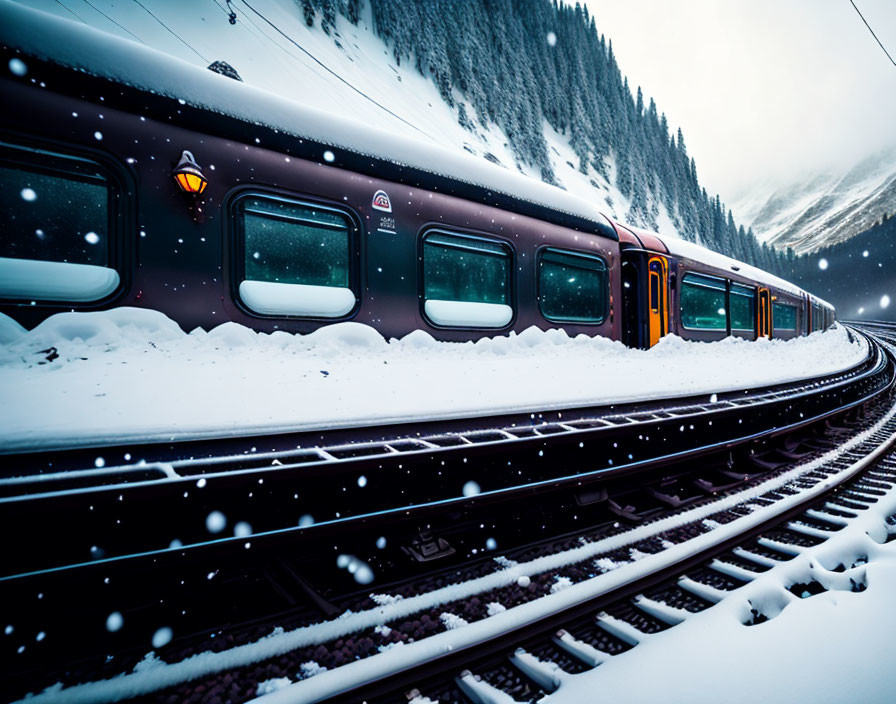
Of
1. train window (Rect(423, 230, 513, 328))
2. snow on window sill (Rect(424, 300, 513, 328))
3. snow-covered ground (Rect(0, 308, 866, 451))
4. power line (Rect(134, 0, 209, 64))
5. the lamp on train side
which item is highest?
power line (Rect(134, 0, 209, 64))

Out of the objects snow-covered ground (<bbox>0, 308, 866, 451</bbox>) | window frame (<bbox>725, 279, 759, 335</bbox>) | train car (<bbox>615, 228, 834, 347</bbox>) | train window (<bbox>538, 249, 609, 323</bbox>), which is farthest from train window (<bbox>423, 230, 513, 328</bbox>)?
window frame (<bbox>725, 279, 759, 335</bbox>)

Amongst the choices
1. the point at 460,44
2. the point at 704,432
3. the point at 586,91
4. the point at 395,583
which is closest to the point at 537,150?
the point at 460,44

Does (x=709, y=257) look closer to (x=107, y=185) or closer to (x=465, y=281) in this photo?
(x=465, y=281)

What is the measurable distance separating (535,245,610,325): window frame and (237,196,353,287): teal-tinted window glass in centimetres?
267

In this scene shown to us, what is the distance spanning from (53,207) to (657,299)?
8.23m

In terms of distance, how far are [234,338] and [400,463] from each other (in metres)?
1.89

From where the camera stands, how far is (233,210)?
3.57 metres

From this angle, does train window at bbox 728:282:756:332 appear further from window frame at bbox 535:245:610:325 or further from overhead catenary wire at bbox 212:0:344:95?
overhead catenary wire at bbox 212:0:344:95

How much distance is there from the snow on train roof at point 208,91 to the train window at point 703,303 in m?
5.39

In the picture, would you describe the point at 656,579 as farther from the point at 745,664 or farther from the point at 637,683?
the point at 637,683

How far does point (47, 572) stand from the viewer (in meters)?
1.70

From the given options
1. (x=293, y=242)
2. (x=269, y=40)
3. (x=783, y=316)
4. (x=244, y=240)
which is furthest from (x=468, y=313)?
(x=269, y=40)

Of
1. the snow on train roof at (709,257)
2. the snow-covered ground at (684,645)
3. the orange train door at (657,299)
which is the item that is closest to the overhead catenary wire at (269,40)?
the snow on train roof at (709,257)

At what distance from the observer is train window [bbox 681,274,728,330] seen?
28.4 ft
